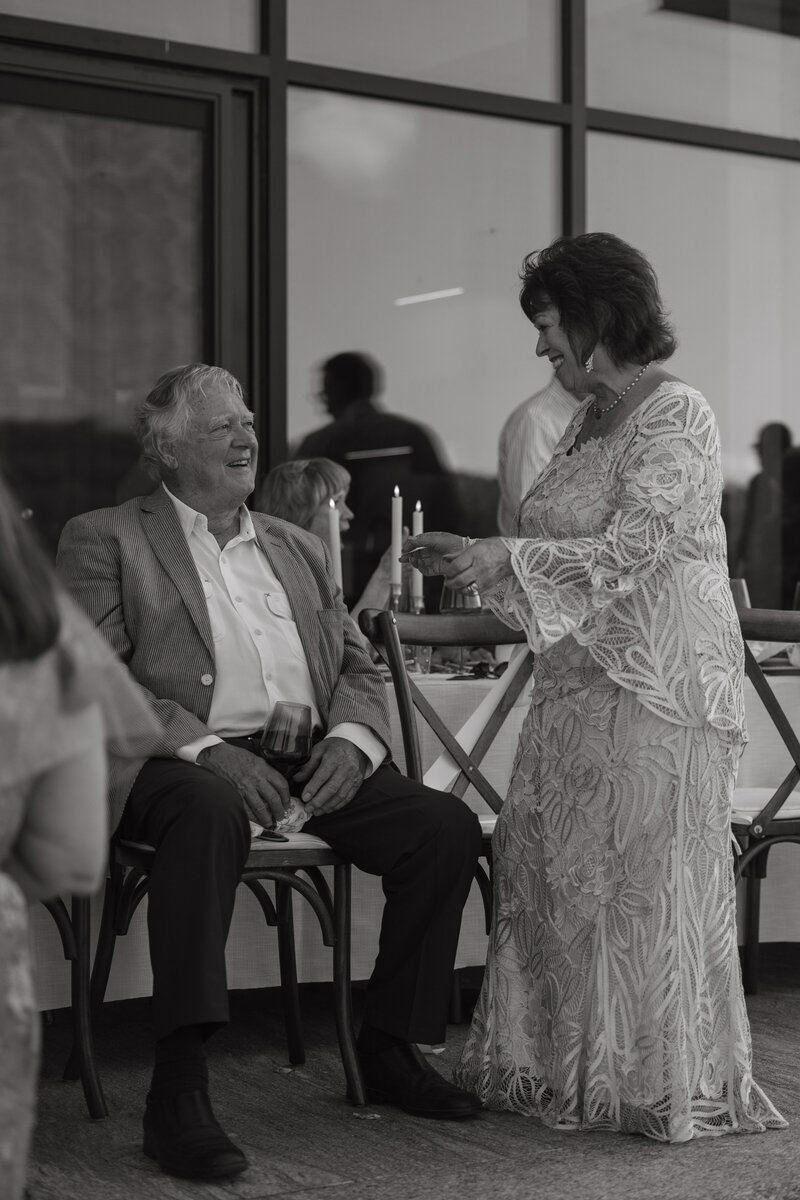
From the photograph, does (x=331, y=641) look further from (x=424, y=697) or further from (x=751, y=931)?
(x=751, y=931)

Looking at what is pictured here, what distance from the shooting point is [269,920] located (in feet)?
9.89

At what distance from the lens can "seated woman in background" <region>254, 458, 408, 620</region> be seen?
4.19 meters

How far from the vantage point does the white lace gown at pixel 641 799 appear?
260 centimetres

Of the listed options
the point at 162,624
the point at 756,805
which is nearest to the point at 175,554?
the point at 162,624

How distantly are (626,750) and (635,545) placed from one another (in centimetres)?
37

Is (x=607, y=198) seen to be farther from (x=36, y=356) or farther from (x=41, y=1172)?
(x=41, y=1172)

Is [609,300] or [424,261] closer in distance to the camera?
[609,300]

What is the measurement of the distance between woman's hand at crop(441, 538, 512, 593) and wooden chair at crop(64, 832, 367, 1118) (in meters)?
→ 0.56

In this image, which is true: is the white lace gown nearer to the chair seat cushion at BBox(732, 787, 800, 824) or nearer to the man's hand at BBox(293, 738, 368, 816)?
the man's hand at BBox(293, 738, 368, 816)

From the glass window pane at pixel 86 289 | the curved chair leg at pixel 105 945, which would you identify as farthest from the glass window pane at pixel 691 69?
the curved chair leg at pixel 105 945

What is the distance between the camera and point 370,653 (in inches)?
125

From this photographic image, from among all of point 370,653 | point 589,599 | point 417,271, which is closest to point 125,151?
point 417,271

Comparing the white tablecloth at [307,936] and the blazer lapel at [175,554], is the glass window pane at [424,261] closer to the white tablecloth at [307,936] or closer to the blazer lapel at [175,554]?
the white tablecloth at [307,936]

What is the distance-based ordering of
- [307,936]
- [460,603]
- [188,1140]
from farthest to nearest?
[460,603]
[307,936]
[188,1140]
